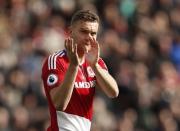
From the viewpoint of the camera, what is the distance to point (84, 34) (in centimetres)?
794

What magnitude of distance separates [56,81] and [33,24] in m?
10.4

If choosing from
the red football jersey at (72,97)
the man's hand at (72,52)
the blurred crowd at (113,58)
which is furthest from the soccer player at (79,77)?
the blurred crowd at (113,58)

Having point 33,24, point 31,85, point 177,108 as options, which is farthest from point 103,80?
point 33,24

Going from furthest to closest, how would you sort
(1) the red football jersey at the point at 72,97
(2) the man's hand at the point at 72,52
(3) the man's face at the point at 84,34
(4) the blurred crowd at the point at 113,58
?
(4) the blurred crowd at the point at 113,58 < (1) the red football jersey at the point at 72,97 < (3) the man's face at the point at 84,34 < (2) the man's hand at the point at 72,52

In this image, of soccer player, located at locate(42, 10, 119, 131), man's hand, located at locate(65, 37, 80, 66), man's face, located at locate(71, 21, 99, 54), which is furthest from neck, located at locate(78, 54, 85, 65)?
man's hand, located at locate(65, 37, 80, 66)

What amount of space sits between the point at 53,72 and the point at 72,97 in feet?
1.00

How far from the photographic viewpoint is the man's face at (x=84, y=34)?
793 cm

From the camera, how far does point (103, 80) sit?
8094 mm

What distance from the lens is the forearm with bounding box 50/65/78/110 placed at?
7602 millimetres

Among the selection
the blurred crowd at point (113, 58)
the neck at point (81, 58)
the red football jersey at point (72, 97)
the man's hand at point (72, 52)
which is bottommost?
the blurred crowd at point (113, 58)

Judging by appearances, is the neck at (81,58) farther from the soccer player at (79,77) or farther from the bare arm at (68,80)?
the bare arm at (68,80)

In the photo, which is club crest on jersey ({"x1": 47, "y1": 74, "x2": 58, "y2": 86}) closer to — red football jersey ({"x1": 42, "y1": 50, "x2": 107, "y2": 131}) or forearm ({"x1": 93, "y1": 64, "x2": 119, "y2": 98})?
red football jersey ({"x1": 42, "y1": 50, "x2": 107, "y2": 131})

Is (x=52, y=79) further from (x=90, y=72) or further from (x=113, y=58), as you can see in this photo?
(x=113, y=58)

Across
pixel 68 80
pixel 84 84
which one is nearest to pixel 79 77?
pixel 84 84
